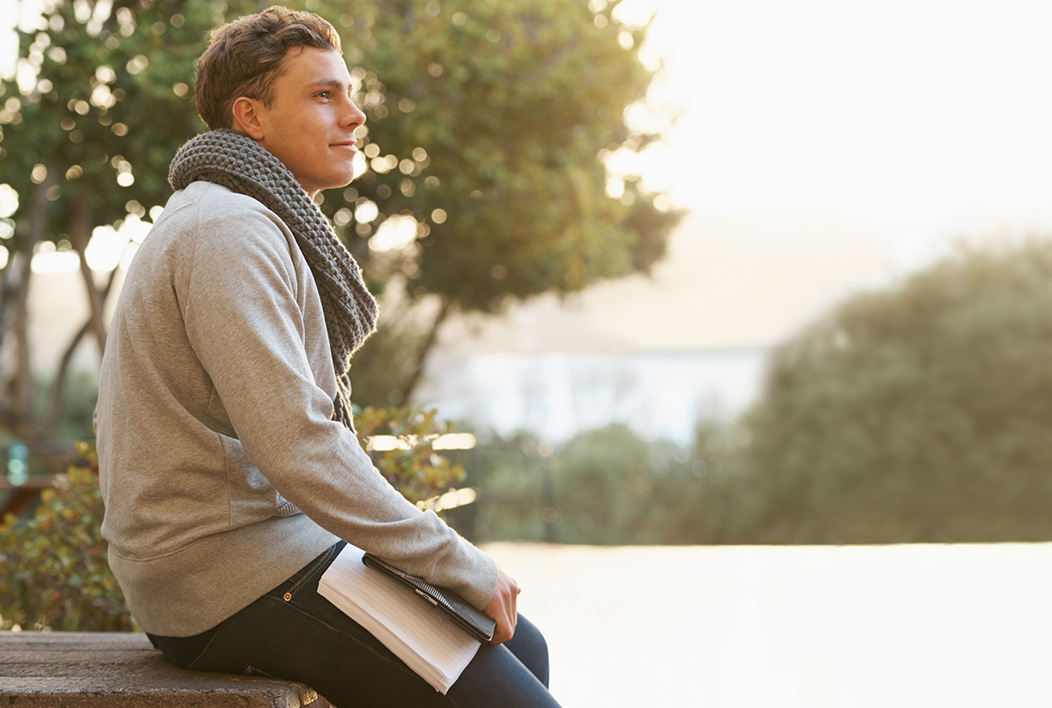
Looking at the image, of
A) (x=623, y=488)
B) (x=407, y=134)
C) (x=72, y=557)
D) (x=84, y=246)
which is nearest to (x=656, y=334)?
(x=623, y=488)

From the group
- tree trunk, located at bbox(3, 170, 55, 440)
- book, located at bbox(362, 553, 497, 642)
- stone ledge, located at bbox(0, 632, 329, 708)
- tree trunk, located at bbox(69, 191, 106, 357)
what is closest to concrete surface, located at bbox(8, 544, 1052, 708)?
stone ledge, located at bbox(0, 632, 329, 708)

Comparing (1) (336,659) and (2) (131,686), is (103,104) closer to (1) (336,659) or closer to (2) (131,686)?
(2) (131,686)

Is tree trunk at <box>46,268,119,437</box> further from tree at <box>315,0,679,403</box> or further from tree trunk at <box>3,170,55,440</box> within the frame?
tree at <box>315,0,679,403</box>

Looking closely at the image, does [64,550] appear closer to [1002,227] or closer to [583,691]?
[583,691]

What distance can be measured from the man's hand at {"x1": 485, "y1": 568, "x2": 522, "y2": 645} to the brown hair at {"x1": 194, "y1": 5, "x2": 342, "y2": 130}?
832mm

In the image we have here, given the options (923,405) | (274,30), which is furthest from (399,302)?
(274,30)

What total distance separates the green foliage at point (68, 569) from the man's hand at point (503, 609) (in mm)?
2220

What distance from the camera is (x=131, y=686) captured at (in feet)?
5.07

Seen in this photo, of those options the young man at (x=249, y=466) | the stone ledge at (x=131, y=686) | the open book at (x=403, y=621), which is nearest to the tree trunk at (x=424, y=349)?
the stone ledge at (x=131, y=686)

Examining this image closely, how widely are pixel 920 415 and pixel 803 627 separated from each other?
10.9 m

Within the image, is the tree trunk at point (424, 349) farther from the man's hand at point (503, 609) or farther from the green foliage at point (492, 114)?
the man's hand at point (503, 609)

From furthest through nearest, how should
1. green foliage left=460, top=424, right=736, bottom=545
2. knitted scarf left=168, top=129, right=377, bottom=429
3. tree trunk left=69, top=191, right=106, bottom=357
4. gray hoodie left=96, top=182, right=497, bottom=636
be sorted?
green foliage left=460, top=424, right=736, bottom=545, tree trunk left=69, top=191, right=106, bottom=357, knitted scarf left=168, top=129, right=377, bottom=429, gray hoodie left=96, top=182, right=497, bottom=636

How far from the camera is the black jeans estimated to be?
1465 mm

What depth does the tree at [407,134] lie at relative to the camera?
6.95 m
